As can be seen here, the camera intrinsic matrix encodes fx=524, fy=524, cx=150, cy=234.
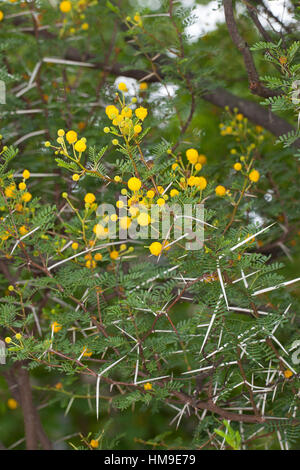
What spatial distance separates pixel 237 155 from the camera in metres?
1.49

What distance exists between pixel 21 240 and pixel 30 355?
214mm

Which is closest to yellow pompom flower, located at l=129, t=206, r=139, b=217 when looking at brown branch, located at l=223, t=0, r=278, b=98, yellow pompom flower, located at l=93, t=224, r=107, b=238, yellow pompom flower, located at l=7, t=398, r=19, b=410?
yellow pompom flower, located at l=93, t=224, r=107, b=238

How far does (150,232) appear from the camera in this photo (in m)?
0.87

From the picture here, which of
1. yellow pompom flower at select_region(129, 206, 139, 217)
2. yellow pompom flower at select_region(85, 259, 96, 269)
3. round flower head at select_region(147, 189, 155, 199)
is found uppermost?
round flower head at select_region(147, 189, 155, 199)

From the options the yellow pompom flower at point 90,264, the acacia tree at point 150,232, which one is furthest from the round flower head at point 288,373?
the yellow pompom flower at point 90,264

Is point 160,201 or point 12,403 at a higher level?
point 160,201

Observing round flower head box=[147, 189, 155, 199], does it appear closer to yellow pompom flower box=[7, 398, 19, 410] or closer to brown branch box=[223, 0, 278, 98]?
brown branch box=[223, 0, 278, 98]

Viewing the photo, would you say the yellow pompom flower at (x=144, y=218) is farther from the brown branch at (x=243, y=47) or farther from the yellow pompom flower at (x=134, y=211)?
the brown branch at (x=243, y=47)

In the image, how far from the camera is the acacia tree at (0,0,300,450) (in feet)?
2.90

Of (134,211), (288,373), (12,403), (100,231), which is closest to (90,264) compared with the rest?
(100,231)

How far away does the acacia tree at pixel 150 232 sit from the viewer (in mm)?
883

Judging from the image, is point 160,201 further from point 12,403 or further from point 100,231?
point 12,403
